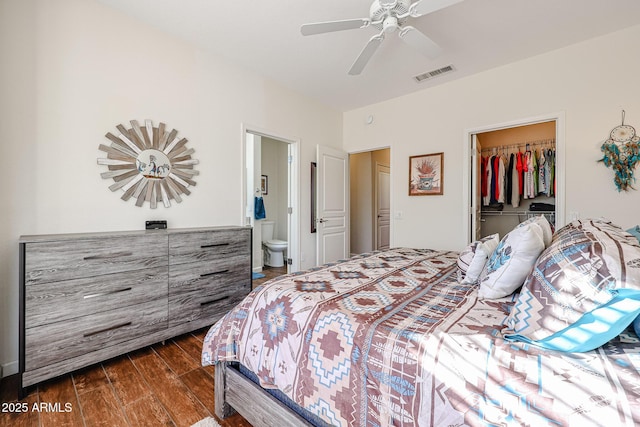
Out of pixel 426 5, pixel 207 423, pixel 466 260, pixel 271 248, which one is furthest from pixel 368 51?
pixel 271 248

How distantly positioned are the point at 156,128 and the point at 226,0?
122 cm

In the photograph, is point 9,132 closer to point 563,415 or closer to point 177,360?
point 177,360

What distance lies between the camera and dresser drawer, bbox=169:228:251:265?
231cm

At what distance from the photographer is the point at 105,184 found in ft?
7.38

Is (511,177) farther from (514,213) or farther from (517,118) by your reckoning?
(517,118)

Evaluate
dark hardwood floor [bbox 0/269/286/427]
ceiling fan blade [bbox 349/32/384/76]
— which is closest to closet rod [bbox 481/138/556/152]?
ceiling fan blade [bbox 349/32/384/76]

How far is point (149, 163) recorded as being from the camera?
2480 mm

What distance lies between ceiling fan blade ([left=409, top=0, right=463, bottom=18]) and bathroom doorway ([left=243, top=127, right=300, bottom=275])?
6.83ft

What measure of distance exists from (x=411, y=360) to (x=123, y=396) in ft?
5.86

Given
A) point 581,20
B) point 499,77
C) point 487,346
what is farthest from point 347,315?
point 499,77

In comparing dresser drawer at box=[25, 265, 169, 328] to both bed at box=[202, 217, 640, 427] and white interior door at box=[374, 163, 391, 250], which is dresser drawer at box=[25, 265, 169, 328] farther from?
white interior door at box=[374, 163, 391, 250]

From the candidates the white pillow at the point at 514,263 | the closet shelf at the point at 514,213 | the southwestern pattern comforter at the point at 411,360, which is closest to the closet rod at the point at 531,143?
the closet shelf at the point at 514,213

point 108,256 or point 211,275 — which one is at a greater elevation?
point 108,256

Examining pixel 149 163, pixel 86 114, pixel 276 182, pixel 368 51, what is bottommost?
pixel 149 163
